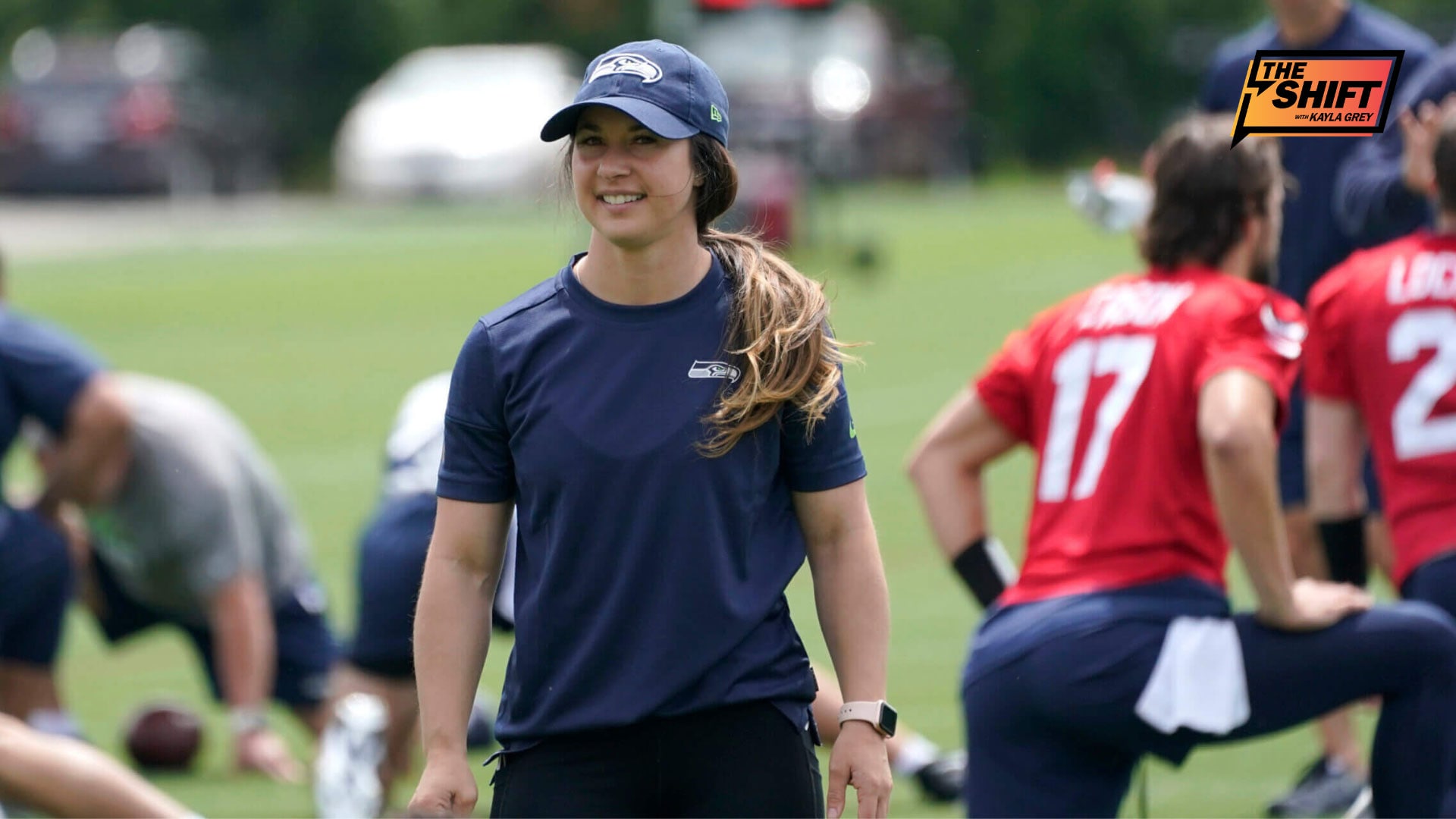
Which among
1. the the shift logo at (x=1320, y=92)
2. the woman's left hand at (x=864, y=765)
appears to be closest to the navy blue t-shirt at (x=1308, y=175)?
the the shift logo at (x=1320, y=92)

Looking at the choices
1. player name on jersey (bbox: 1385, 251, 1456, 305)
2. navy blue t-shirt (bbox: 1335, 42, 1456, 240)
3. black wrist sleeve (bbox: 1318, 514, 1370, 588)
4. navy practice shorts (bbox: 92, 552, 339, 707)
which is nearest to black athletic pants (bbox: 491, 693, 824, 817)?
player name on jersey (bbox: 1385, 251, 1456, 305)

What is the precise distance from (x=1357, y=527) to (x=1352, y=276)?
62cm

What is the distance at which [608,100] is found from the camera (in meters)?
3.35

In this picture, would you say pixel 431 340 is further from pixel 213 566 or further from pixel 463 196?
pixel 463 196

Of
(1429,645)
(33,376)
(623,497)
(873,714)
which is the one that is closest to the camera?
(623,497)

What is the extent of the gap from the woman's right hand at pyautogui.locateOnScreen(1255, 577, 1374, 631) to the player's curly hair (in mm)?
1088

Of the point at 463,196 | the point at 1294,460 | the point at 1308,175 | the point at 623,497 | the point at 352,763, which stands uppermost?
the point at 1308,175

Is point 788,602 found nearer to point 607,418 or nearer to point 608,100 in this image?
point 607,418

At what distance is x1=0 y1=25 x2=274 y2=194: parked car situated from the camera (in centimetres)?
2836

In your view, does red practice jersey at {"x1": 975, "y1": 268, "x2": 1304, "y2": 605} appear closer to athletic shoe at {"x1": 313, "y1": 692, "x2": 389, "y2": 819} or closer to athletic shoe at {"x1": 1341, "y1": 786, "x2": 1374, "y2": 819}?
athletic shoe at {"x1": 1341, "y1": 786, "x2": 1374, "y2": 819}

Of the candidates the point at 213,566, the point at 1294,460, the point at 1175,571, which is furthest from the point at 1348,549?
the point at 213,566

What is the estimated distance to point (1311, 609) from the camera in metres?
4.13

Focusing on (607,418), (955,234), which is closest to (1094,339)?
(607,418)

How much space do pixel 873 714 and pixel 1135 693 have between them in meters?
0.87
